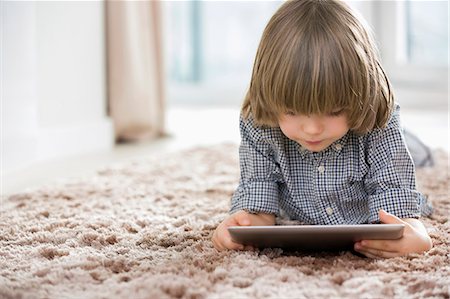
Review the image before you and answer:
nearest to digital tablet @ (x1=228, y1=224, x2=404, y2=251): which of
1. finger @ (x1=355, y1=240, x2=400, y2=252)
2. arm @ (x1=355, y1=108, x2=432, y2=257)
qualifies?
finger @ (x1=355, y1=240, x2=400, y2=252)

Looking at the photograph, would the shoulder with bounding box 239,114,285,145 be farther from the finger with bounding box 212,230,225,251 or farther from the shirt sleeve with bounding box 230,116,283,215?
the finger with bounding box 212,230,225,251

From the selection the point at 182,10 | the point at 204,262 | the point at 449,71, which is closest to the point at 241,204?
the point at 204,262

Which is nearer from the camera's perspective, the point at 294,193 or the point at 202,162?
the point at 294,193

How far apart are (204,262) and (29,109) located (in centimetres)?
128

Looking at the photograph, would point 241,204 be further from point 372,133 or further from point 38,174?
point 38,174

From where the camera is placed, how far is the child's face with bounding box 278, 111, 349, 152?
1.15 m

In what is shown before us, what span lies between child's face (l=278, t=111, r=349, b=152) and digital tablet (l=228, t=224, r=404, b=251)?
0.16 m

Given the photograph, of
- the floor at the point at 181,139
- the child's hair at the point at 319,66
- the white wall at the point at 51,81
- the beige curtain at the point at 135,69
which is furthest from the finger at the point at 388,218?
the beige curtain at the point at 135,69

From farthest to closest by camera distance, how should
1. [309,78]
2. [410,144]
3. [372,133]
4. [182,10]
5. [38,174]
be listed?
1. [182,10]
2. [38,174]
3. [410,144]
4. [372,133]
5. [309,78]

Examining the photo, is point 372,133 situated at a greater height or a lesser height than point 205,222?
greater

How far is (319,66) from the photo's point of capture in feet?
3.72

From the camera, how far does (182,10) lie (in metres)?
4.65

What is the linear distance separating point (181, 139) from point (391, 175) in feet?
6.01

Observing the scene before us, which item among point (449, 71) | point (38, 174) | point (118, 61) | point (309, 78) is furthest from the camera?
point (449, 71)
